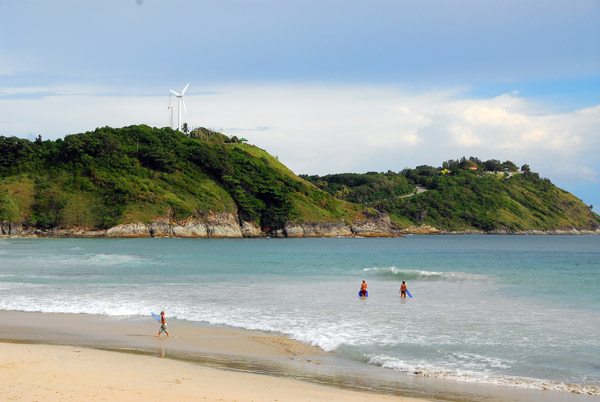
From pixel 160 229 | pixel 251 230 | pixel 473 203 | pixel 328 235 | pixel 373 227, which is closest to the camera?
pixel 160 229

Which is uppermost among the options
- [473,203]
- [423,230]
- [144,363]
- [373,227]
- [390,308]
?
[473,203]

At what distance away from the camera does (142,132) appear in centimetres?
12525

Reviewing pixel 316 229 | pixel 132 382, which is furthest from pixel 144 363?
pixel 316 229

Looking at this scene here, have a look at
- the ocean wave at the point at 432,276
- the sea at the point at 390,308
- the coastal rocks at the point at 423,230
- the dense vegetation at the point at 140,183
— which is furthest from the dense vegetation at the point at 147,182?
the ocean wave at the point at 432,276

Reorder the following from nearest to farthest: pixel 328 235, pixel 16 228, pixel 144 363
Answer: pixel 144 363, pixel 16 228, pixel 328 235

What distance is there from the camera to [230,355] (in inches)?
537

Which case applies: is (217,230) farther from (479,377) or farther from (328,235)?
(479,377)

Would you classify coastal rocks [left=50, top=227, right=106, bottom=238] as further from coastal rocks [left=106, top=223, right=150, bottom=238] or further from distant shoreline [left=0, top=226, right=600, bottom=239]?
coastal rocks [left=106, top=223, right=150, bottom=238]

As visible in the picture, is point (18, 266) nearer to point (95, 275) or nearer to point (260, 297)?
point (95, 275)

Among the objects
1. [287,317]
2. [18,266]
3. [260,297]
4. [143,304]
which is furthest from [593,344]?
[18,266]

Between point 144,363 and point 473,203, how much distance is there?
Result: 179 metres

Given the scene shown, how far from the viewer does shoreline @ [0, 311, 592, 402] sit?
418 inches

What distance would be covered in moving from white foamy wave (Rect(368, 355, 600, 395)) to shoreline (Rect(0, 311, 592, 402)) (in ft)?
1.14

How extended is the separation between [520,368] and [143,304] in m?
14.8
